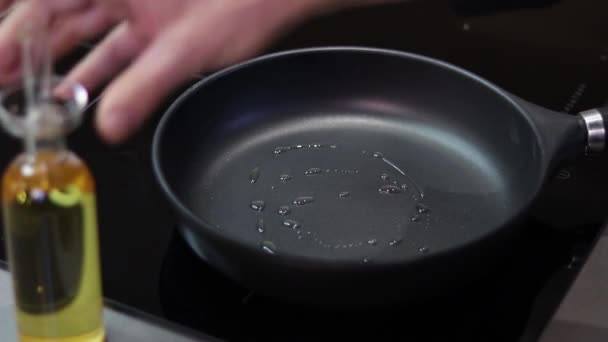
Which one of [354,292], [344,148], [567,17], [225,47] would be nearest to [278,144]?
[344,148]

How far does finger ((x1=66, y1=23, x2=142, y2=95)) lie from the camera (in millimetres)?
662

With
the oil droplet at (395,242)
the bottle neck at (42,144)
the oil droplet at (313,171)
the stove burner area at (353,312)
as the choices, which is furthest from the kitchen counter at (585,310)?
the bottle neck at (42,144)

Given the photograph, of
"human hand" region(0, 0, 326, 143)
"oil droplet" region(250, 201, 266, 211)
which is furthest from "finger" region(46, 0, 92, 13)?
"oil droplet" region(250, 201, 266, 211)

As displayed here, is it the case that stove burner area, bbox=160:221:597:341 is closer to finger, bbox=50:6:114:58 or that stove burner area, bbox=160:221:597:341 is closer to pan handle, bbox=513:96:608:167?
pan handle, bbox=513:96:608:167

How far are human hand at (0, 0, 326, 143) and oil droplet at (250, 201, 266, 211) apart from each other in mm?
118

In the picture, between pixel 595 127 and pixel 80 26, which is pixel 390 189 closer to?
pixel 595 127

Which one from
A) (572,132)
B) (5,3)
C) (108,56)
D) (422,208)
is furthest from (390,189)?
(5,3)

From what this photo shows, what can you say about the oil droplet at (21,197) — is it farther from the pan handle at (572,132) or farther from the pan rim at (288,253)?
the pan handle at (572,132)

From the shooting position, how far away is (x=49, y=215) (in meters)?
0.45

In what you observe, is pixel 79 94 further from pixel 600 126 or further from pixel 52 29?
pixel 600 126

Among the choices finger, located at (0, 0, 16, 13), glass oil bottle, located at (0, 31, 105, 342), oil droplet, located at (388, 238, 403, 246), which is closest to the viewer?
glass oil bottle, located at (0, 31, 105, 342)

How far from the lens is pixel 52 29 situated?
67 centimetres

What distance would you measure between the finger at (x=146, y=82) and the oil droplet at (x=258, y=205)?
14 centimetres

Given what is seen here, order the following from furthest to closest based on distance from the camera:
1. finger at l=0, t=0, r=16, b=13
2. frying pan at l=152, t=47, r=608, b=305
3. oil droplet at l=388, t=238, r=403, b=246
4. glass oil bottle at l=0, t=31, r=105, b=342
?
finger at l=0, t=0, r=16, b=13 → oil droplet at l=388, t=238, r=403, b=246 → frying pan at l=152, t=47, r=608, b=305 → glass oil bottle at l=0, t=31, r=105, b=342
